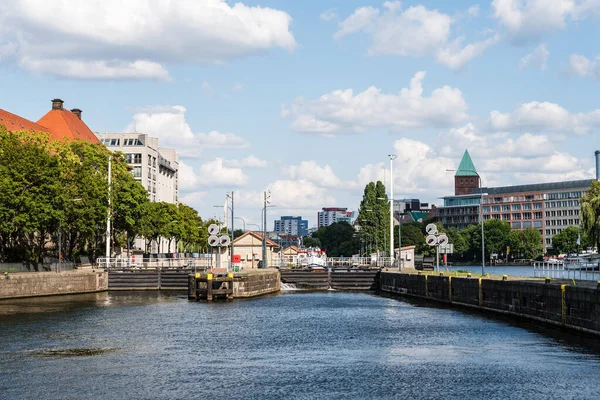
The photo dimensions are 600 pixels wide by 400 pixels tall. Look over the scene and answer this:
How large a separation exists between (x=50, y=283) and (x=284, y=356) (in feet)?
154

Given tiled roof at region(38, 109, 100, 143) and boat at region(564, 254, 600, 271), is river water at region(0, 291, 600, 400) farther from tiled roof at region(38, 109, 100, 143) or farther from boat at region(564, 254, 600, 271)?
tiled roof at region(38, 109, 100, 143)

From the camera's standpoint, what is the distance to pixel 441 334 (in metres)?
48.1

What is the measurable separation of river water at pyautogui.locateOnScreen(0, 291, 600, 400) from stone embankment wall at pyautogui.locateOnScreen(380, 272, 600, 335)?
1.21 meters

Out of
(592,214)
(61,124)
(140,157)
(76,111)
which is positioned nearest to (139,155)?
(140,157)

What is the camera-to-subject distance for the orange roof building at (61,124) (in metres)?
146

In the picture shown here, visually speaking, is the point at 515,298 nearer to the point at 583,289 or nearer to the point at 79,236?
the point at 583,289

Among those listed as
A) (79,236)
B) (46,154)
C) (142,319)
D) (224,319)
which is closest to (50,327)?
(142,319)

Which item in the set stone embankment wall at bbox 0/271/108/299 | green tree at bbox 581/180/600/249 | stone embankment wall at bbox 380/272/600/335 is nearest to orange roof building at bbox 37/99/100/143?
stone embankment wall at bbox 0/271/108/299

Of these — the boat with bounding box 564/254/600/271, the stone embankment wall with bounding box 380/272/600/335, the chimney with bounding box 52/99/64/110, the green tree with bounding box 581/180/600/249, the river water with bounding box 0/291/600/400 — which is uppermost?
the chimney with bounding box 52/99/64/110

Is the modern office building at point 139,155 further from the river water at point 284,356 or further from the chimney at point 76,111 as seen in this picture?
the river water at point 284,356

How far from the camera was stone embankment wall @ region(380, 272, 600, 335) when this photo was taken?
43.5m

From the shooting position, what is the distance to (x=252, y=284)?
7819 cm

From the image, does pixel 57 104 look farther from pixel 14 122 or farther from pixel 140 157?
pixel 140 157

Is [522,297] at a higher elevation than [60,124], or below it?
below
